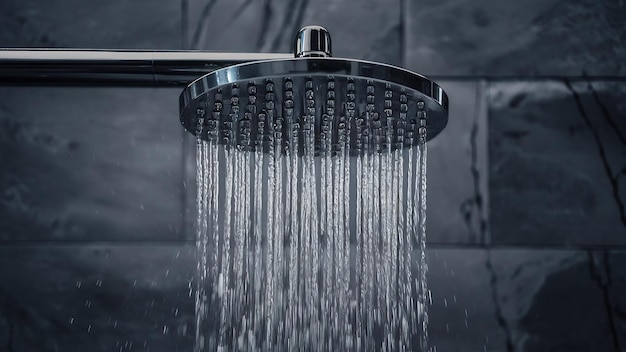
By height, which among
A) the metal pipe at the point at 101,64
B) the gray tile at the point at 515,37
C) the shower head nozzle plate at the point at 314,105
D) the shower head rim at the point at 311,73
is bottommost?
the shower head nozzle plate at the point at 314,105

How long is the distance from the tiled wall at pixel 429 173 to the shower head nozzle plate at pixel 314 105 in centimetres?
44

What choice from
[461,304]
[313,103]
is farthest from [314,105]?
[461,304]

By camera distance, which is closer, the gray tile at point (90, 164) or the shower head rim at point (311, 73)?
the shower head rim at point (311, 73)

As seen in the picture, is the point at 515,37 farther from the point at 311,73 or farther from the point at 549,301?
the point at 311,73

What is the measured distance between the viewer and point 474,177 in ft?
3.41

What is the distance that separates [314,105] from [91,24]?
0.65 m

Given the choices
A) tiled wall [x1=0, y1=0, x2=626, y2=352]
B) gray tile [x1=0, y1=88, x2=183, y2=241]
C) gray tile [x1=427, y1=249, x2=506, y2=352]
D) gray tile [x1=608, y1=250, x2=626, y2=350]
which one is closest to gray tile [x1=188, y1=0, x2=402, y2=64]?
tiled wall [x1=0, y1=0, x2=626, y2=352]

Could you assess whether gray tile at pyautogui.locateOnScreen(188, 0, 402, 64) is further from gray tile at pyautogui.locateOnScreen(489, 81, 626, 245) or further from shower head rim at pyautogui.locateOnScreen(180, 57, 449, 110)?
shower head rim at pyautogui.locateOnScreen(180, 57, 449, 110)

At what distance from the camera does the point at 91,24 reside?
105 cm

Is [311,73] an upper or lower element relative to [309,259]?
upper

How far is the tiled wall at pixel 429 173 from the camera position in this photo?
1003 mm

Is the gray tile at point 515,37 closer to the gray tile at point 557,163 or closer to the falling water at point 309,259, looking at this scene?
the gray tile at point 557,163

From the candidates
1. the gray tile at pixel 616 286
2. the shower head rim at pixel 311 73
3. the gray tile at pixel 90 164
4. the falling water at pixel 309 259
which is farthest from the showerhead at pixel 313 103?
the gray tile at pixel 616 286

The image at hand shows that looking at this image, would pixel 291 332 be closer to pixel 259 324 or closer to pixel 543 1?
pixel 259 324
